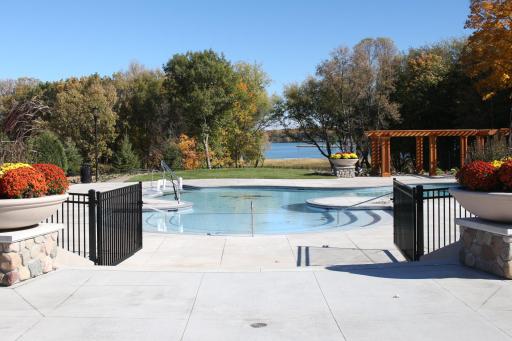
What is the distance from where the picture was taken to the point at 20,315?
5.34 meters

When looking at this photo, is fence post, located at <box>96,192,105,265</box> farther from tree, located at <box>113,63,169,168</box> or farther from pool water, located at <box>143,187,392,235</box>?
tree, located at <box>113,63,169,168</box>

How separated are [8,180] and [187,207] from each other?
1091 centimetres

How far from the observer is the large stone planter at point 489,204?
6477 mm

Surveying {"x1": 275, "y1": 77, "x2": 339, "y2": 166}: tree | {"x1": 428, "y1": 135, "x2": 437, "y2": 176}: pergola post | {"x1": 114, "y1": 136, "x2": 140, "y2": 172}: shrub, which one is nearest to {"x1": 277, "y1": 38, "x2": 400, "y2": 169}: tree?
{"x1": 275, "y1": 77, "x2": 339, "y2": 166}: tree

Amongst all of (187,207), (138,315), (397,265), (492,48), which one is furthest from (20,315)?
(492,48)

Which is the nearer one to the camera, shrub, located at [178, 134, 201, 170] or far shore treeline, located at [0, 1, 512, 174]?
far shore treeline, located at [0, 1, 512, 174]

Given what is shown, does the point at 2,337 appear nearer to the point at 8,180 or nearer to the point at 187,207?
the point at 8,180

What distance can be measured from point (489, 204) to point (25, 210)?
19.1ft

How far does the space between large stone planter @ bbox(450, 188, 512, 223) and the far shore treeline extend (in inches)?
940

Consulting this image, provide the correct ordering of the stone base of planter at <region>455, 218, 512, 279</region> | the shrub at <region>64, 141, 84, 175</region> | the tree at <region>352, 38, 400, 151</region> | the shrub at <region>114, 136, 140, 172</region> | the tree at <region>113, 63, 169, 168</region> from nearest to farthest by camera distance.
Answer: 1. the stone base of planter at <region>455, 218, 512, 279</region>
2. the shrub at <region>64, 141, 84, 175</region>
3. the tree at <region>352, 38, 400, 151</region>
4. the shrub at <region>114, 136, 140, 172</region>
5. the tree at <region>113, 63, 169, 168</region>

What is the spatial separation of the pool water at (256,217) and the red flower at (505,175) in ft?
20.4

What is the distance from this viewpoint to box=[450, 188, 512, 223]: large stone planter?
21.2ft

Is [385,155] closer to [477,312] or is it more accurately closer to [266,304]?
[477,312]

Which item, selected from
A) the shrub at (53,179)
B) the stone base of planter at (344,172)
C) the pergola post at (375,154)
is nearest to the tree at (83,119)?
the stone base of planter at (344,172)
